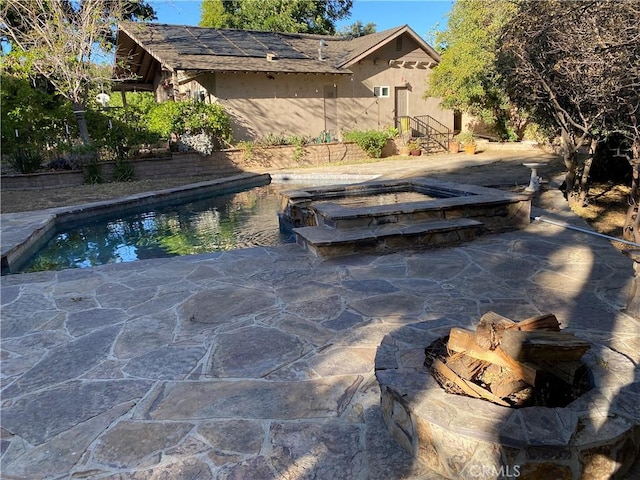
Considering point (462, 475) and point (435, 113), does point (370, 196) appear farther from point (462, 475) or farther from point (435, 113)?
point (435, 113)

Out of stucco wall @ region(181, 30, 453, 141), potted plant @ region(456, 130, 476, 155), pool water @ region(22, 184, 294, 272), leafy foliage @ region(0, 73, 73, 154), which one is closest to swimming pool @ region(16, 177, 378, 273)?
pool water @ region(22, 184, 294, 272)

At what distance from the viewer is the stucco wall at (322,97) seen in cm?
1645

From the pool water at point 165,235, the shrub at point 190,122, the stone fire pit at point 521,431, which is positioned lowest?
the pool water at point 165,235

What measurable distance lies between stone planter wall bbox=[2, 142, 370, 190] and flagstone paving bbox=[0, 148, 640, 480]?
8.39 m

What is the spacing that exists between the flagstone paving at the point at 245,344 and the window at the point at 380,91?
50.0 ft

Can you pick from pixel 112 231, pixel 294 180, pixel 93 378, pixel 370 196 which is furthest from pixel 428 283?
pixel 294 180

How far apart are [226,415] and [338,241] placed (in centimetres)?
294

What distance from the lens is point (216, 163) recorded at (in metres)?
14.8

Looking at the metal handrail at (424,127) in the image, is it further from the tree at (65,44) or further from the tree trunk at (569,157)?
the tree trunk at (569,157)

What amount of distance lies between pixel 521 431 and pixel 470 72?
15908 millimetres

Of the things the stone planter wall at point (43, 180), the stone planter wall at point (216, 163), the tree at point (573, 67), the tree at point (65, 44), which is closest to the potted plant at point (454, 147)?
the stone planter wall at point (216, 163)

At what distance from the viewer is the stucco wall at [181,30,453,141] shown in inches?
648

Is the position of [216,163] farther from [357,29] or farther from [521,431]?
[357,29]

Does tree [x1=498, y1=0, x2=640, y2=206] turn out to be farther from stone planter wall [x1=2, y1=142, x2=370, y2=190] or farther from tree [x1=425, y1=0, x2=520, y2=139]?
stone planter wall [x1=2, y1=142, x2=370, y2=190]
